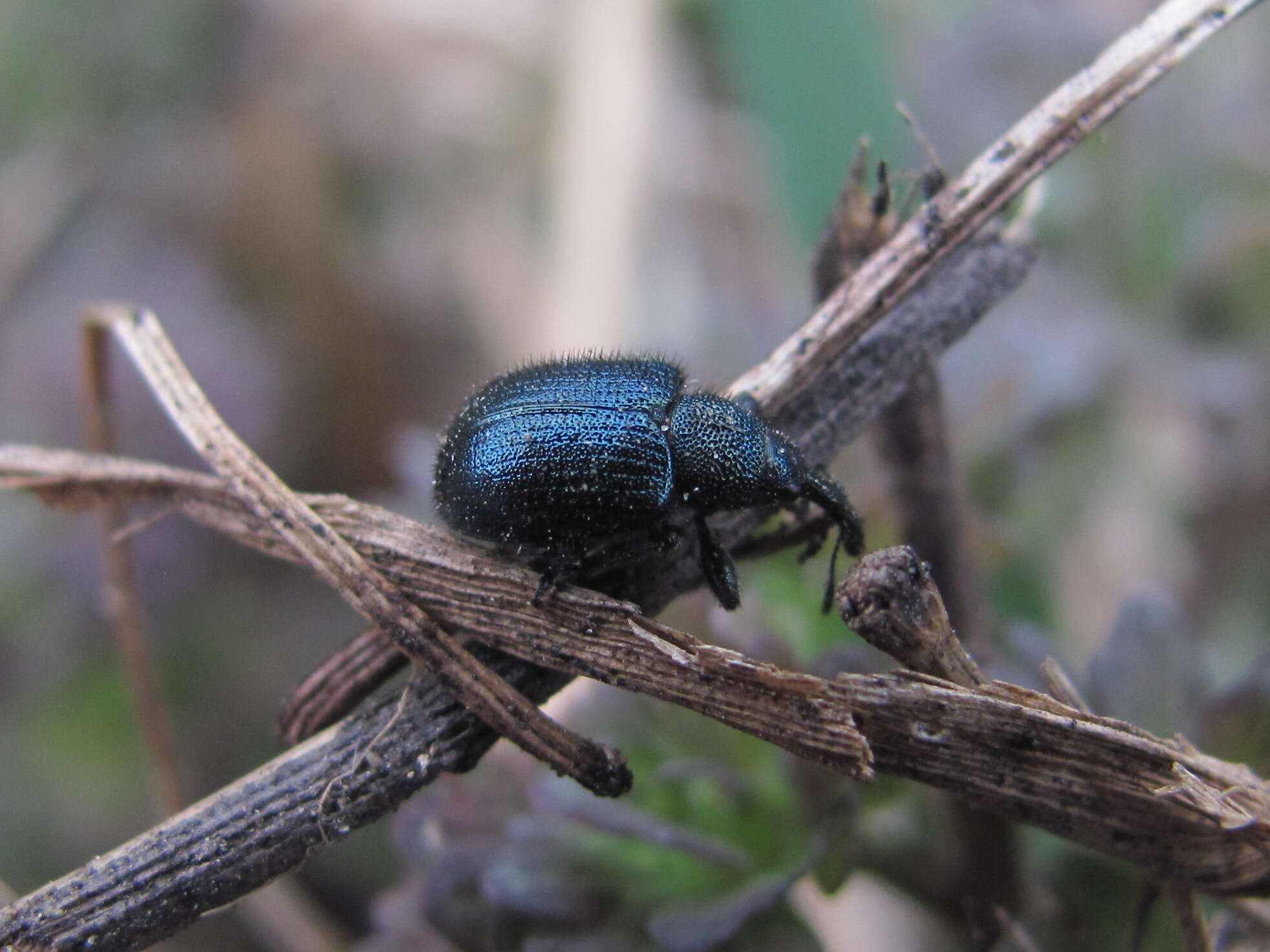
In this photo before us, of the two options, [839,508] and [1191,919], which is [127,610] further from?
[1191,919]

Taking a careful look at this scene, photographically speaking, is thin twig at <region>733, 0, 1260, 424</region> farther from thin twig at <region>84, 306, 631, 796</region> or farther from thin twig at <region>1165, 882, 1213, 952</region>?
thin twig at <region>1165, 882, 1213, 952</region>

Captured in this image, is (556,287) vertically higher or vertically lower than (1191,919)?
higher

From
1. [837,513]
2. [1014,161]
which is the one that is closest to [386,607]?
[837,513]

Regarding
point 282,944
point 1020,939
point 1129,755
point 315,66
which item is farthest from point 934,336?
point 315,66

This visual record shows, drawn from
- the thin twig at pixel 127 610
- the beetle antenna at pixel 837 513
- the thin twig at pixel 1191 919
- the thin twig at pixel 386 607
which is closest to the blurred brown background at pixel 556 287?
the beetle antenna at pixel 837 513

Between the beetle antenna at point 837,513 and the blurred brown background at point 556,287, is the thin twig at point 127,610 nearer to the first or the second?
the blurred brown background at point 556,287

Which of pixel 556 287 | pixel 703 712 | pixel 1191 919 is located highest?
pixel 556 287
